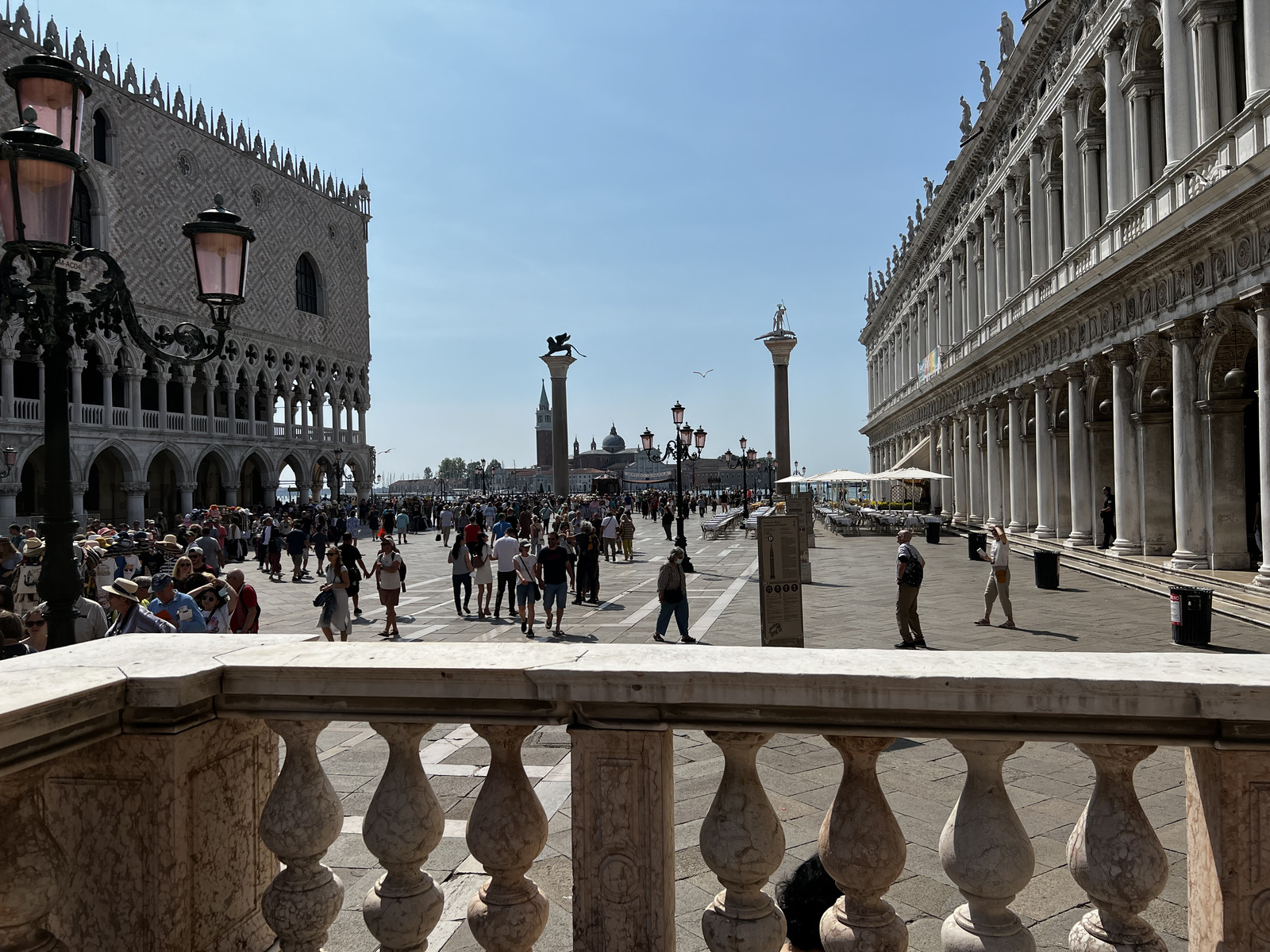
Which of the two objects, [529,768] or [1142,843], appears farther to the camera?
[529,768]

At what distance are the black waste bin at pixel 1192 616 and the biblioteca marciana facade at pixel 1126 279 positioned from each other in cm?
290

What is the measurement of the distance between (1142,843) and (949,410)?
33.9 m

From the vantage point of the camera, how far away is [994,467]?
2650cm

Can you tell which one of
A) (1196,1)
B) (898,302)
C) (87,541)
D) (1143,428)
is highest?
(898,302)

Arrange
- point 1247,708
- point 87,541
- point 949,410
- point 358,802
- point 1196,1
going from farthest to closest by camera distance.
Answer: point 949,410 → point 87,541 → point 1196,1 → point 358,802 → point 1247,708

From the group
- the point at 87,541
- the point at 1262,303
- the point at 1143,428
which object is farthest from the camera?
the point at 1143,428

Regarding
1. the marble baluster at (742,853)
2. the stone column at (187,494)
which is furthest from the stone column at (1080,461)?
the stone column at (187,494)

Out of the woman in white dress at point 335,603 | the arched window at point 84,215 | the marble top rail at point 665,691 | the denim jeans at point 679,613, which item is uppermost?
the arched window at point 84,215

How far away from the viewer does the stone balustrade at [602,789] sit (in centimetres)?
147

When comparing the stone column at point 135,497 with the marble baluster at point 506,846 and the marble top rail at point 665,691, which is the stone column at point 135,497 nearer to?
the marble top rail at point 665,691

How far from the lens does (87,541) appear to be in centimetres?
1473

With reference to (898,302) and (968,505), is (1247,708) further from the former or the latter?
(898,302)

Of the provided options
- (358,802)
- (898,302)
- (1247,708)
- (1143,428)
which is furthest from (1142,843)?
Answer: (898,302)

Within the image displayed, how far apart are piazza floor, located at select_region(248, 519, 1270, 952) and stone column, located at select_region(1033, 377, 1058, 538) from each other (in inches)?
330
